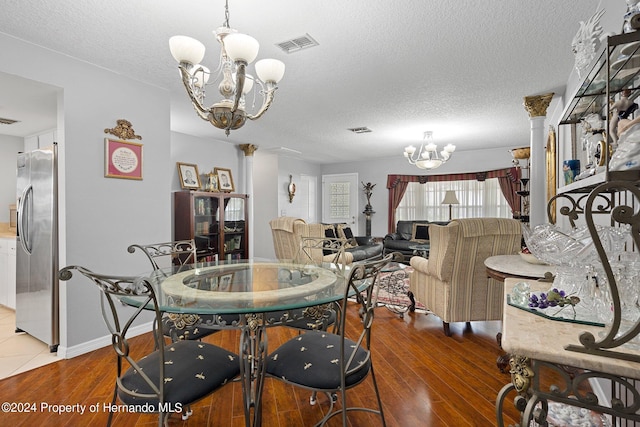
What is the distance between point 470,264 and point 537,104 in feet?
6.64

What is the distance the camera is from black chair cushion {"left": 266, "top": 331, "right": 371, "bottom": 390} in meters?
1.40

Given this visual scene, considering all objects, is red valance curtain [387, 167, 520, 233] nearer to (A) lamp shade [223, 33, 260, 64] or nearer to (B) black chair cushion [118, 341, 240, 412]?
(A) lamp shade [223, 33, 260, 64]

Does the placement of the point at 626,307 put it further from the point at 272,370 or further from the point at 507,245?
the point at 507,245

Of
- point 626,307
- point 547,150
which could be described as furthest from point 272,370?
point 547,150

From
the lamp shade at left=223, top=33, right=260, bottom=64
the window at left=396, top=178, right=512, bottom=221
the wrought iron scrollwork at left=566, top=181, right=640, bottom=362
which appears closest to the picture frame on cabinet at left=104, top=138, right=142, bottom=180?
the lamp shade at left=223, top=33, right=260, bottom=64

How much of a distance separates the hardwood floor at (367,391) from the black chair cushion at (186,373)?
0.53 m

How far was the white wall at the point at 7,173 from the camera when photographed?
4418mm

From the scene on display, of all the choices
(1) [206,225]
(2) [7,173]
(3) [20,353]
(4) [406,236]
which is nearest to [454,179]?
(4) [406,236]

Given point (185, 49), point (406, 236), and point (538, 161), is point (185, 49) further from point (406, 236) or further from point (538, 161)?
point (406, 236)

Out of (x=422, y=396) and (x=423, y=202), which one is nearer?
(x=422, y=396)

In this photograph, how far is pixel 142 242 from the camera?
3115mm

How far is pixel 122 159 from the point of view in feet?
9.62

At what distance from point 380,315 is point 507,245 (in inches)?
57.7

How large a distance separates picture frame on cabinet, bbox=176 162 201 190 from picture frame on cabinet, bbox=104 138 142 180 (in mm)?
1932
